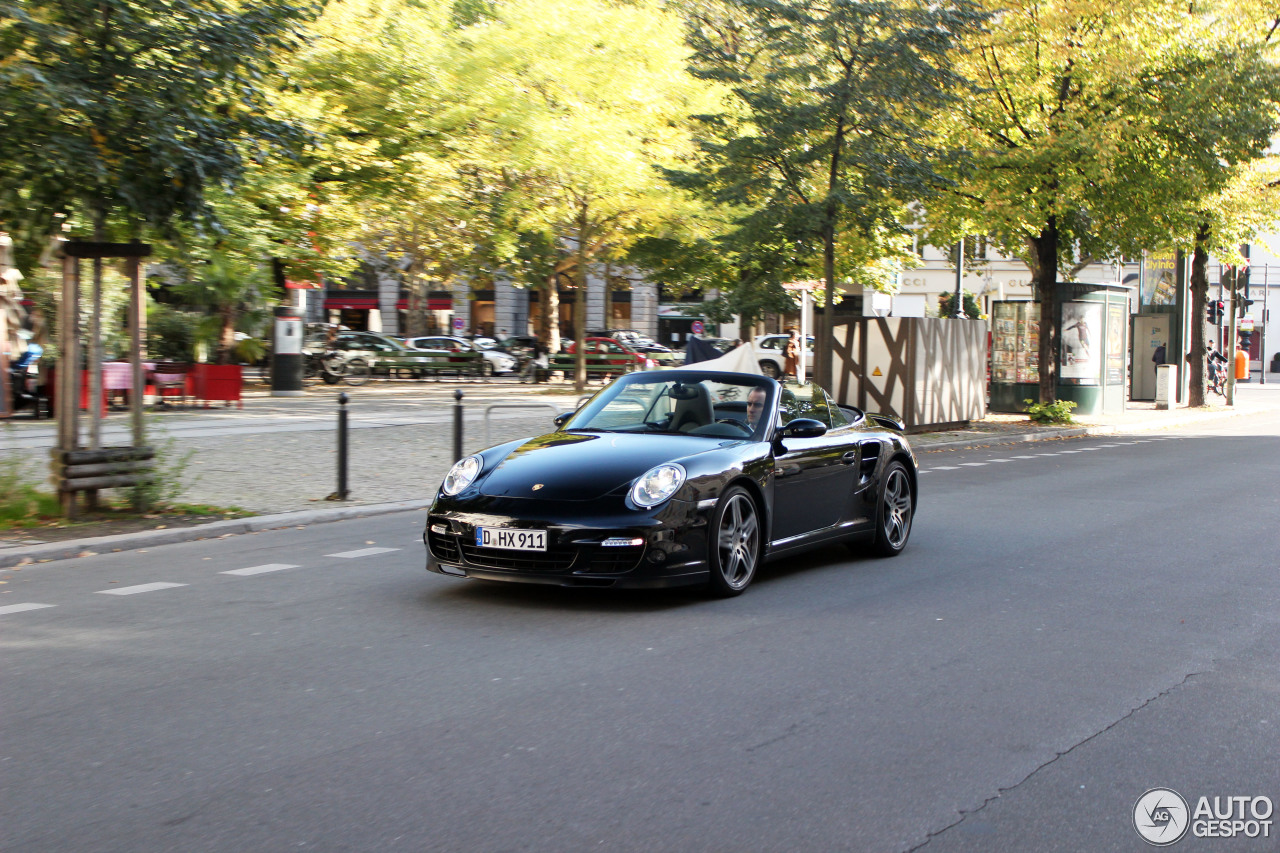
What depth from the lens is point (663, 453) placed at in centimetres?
724

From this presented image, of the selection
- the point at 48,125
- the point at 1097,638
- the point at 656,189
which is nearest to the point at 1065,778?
Answer: the point at 1097,638

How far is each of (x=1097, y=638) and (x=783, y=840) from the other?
3.37 meters

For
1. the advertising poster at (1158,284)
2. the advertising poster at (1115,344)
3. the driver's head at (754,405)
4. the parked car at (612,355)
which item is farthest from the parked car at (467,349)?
the driver's head at (754,405)

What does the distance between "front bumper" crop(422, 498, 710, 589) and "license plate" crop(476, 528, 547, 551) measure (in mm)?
27

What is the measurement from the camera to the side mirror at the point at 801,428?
7.88m

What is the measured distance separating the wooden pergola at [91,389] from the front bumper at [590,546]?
4.44m

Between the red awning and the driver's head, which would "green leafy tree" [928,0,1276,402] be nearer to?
the driver's head

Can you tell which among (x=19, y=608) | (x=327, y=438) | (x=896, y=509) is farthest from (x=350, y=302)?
(x=19, y=608)

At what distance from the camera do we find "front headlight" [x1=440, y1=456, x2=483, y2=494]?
7.23 meters

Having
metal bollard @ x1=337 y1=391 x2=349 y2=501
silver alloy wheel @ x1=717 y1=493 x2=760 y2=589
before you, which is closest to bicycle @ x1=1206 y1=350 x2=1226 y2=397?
metal bollard @ x1=337 y1=391 x2=349 y2=501

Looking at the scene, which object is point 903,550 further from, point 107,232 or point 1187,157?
point 1187,157

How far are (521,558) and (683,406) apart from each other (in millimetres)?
1761

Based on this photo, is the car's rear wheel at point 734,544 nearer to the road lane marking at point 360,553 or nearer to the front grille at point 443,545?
the front grille at point 443,545

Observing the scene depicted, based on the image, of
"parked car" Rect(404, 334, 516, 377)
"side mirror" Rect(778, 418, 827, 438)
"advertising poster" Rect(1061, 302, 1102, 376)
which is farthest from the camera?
"parked car" Rect(404, 334, 516, 377)
